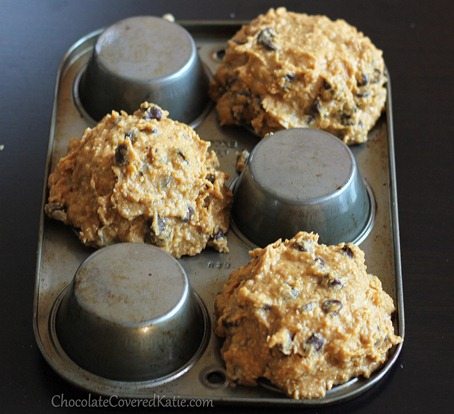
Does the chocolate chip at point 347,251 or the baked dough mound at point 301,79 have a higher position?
the baked dough mound at point 301,79

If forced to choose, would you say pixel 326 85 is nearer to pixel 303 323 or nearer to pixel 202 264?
pixel 202 264

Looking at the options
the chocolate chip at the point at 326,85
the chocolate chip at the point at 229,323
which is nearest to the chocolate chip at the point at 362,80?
the chocolate chip at the point at 326,85

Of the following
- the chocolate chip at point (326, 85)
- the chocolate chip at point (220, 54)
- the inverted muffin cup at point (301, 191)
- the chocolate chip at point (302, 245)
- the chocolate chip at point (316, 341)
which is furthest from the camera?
the chocolate chip at point (220, 54)

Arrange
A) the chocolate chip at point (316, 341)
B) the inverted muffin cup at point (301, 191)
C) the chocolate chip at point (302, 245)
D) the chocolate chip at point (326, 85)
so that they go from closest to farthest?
the chocolate chip at point (316, 341)
the chocolate chip at point (302, 245)
the inverted muffin cup at point (301, 191)
the chocolate chip at point (326, 85)

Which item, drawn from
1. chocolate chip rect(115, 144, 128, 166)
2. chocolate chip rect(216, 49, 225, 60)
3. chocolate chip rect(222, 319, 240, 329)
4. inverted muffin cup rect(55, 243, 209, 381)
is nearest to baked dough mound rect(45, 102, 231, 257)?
Result: chocolate chip rect(115, 144, 128, 166)

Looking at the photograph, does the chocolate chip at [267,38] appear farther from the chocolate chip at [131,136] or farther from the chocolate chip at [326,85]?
the chocolate chip at [131,136]

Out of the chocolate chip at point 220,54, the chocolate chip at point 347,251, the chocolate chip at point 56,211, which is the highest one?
the chocolate chip at point 347,251

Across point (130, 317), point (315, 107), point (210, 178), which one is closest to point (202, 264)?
point (210, 178)

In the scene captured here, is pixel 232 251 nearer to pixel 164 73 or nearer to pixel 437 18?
pixel 164 73

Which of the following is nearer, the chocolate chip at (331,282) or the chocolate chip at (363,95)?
the chocolate chip at (331,282)
